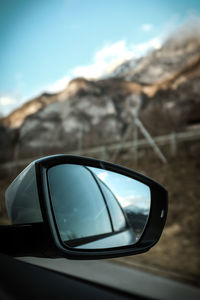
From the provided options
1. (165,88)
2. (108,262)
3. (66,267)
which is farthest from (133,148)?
(165,88)

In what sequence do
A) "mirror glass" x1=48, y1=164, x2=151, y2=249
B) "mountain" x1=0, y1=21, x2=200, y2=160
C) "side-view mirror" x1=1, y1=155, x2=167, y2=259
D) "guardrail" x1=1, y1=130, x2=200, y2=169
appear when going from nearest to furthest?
1. "side-view mirror" x1=1, y1=155, x2=167, y2=259
2. "mirror glass" x1=48, y1=164, x2=151, y2=249
3. "guardrail" x1=1, y1=130, x2=200, y2=169
4. "mountain" x1=0, y1=21, x2=200, y2=160

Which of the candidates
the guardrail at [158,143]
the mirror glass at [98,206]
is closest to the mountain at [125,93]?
the guardrail at [158,143]

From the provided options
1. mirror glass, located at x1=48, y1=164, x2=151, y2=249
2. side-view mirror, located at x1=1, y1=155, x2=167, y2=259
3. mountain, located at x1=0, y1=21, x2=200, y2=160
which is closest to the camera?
side-view mirror, located at x1=1, y1=155, x2=167, y2=259

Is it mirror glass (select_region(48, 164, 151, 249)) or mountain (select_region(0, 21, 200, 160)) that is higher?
mountain (select_region(0, 21, 200, 160))

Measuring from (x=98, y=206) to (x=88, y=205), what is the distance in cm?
11

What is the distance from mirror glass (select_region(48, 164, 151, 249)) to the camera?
1.24 meters

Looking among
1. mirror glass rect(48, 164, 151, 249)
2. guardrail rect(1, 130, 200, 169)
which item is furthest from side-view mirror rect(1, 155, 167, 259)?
guardrail rect(1, 130, 200, 169)

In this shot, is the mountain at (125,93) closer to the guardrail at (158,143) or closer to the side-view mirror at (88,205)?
the guardrail at (158,143)

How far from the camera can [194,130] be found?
9.85m

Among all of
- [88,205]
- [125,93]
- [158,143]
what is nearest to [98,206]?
[88,205]

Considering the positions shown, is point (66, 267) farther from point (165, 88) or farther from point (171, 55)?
point (171, 55)

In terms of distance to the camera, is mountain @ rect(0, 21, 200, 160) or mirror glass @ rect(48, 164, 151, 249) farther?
mountain @ rect(0, 21, 200, 160)

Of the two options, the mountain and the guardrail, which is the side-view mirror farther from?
the mountain

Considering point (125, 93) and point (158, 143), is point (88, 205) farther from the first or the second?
point (125, 93)
